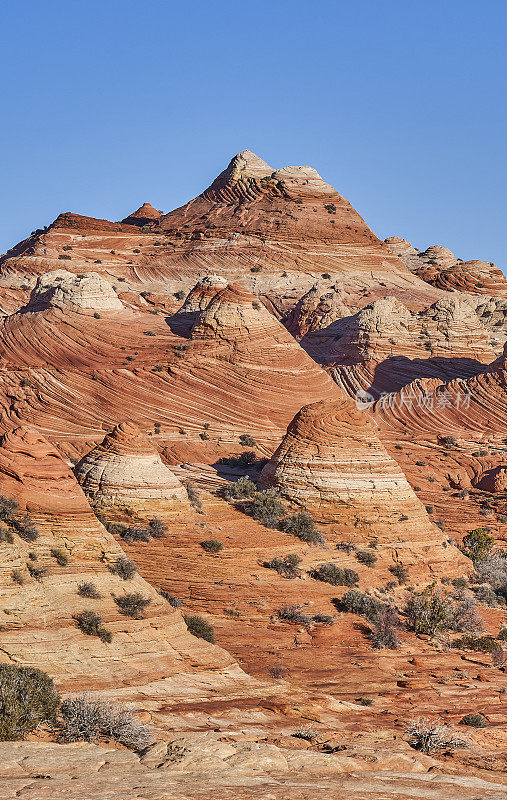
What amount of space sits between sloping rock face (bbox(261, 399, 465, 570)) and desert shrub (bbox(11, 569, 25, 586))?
13441 mm

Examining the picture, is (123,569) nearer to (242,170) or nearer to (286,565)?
(286,565)

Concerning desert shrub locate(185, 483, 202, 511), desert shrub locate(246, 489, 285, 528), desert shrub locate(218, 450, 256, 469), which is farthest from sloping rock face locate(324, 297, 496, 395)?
desert shrub locate(246, 489, 285, 528)

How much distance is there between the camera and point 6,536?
15.9 metres

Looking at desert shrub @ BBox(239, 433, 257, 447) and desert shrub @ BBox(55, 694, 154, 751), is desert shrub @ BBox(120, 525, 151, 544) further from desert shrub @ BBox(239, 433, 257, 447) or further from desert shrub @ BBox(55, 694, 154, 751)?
desert shrub @ BBox(239, 433, 257, 447)

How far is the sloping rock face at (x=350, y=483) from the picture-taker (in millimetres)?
27766

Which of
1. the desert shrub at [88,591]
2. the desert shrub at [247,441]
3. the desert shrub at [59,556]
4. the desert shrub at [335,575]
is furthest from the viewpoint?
the desert shrub at [247,441]

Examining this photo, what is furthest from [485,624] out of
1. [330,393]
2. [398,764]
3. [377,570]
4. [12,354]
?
[12,354]

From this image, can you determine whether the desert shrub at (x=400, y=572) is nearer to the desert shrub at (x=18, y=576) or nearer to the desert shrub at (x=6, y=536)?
the desert shrub at (x=6, y=536)

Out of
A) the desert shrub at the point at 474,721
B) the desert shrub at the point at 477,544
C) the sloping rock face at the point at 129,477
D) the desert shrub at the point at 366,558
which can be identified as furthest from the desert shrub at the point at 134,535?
the desert shrub at the point at 477,544

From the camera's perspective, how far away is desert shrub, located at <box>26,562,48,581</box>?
1585cm

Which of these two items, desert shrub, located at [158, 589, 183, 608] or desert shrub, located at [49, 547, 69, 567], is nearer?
desert shrub, located at [49, 547, 69, 567]

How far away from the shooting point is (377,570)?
26.5 metres

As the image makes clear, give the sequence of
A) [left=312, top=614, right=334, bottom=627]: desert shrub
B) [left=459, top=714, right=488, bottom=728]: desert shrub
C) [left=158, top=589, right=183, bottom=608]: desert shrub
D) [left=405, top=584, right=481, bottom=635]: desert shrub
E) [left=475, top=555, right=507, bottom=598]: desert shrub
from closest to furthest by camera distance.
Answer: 1. [left=459, top=714, right=488, bottom=728]: desert shrub
2. [left=158, top=589, right=183, bottom=608]: desert shrub
3. [left=312, top=614, right=334, bottom=627]: desert shrub
4. [left=405, top=584, right=481, bottom=635]: desert shrub
5. [left=475, top=555, right=507, bottom=598]: desert shrub

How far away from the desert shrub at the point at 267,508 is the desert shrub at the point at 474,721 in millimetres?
11494
